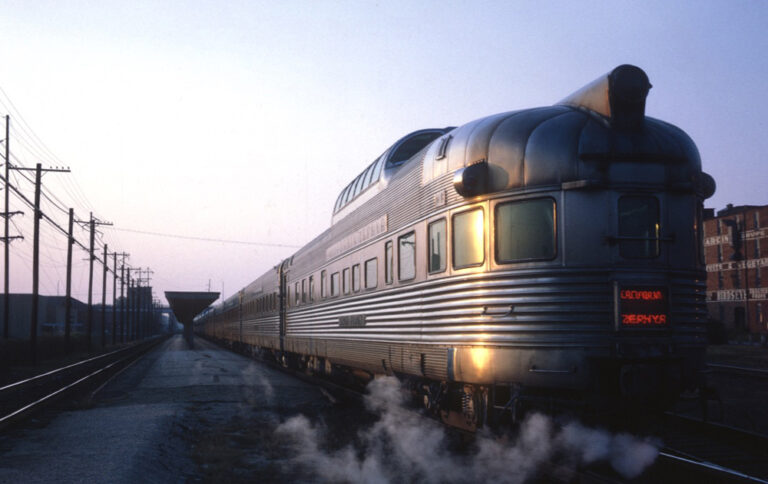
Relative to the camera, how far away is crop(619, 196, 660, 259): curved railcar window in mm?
7023

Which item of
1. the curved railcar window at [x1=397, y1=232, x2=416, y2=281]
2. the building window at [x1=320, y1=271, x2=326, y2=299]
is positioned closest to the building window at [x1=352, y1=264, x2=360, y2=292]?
the curved railcar window at [x1=397, y1=232, x2=416, y2=281]

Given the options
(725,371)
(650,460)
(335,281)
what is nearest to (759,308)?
(725,371)

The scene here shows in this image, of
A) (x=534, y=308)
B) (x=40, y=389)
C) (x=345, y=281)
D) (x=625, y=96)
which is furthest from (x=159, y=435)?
(x=40, y=389)

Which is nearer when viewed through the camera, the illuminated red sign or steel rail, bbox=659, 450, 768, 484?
steel rail, bbox=659, 450, 768, 484

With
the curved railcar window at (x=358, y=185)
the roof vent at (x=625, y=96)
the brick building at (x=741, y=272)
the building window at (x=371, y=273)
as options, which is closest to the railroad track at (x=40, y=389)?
the building window at (x=371, y=273)

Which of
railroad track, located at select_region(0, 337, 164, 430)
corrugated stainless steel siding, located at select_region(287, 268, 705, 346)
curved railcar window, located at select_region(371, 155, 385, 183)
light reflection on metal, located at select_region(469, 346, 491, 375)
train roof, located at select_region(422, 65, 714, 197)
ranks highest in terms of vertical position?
curved railcar window, located at select_region(371, 155, 385, 183)

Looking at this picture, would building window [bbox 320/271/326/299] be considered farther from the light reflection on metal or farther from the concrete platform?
the light reflection on metal

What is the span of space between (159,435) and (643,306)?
678cm

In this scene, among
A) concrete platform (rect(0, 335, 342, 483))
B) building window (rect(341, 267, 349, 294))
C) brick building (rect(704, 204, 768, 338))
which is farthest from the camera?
brick building (rect(704, 204, 768, 338))

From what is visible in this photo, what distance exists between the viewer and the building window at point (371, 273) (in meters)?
11.2

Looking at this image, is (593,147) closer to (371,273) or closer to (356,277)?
(371,273)

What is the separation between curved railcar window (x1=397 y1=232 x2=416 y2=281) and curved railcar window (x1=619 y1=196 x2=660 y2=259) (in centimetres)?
300

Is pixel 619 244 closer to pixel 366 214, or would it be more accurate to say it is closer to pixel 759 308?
pixel 366 214

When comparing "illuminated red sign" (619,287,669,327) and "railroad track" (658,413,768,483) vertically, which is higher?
"illuminated red sign" (619,287,669,327)
